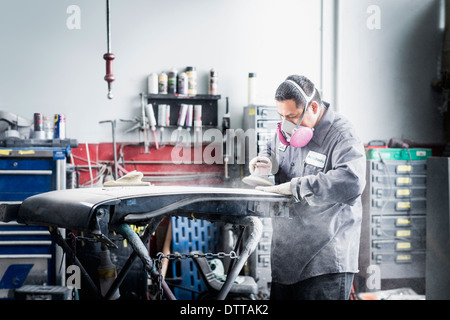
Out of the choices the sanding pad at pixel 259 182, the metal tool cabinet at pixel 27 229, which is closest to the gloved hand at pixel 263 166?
the sanding pad at pixel 259 182

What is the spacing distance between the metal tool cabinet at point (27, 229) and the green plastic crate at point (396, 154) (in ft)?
7.94

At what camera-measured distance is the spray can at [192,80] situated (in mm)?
3994

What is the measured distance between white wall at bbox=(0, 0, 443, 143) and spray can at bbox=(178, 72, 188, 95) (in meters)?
0.18

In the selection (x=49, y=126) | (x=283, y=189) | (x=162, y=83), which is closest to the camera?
(x=283, y=189)

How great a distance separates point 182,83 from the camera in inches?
156

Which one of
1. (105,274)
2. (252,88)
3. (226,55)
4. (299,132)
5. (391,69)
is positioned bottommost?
(105,274)

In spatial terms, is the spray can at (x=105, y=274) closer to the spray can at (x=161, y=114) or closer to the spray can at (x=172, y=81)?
the spray can at (x=161, y=114)

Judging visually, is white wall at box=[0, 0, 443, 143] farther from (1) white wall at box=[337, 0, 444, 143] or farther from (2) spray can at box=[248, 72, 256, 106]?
(2) spray can at box=[248, 72, 256, 106]

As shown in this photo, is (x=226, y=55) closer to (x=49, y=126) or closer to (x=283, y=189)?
(x=49, y=126)

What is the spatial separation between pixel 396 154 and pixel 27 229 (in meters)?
2.95
